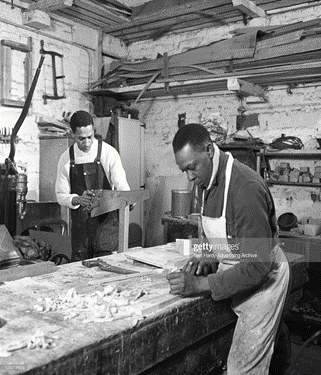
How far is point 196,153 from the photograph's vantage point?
1977mm

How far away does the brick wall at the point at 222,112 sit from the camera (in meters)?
5.04

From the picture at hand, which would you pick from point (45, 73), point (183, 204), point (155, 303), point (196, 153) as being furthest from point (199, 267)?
point (45, 73)

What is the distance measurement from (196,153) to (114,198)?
116 centimetres

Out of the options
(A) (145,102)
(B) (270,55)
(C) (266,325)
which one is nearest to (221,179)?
(C) (266,325)

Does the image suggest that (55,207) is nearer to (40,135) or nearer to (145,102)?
(40,135)

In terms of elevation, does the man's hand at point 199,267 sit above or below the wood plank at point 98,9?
below

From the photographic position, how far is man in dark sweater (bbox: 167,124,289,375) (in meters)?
1.90

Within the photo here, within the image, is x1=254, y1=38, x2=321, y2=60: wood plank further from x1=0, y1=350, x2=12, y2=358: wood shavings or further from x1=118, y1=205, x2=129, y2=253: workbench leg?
x1=0, y1=350, x2=12, y2=358: wood shavings

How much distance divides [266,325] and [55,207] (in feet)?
11.1

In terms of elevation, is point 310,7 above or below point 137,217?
above

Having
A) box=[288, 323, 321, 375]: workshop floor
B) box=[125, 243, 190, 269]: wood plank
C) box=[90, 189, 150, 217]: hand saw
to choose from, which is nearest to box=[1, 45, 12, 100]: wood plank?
box=[90, 189, 150, 217]: hand saw

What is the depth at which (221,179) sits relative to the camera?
200 centimetres

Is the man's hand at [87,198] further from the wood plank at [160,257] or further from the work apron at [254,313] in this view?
the work apron at [254,313]

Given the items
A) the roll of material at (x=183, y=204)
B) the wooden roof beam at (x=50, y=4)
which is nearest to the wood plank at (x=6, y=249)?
the roll of material at (x=183, y=204)
